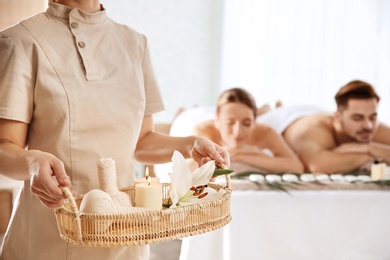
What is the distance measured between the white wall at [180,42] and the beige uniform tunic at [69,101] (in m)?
→ 3.77

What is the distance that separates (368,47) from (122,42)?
147 inches

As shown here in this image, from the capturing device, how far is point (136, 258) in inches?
42.2

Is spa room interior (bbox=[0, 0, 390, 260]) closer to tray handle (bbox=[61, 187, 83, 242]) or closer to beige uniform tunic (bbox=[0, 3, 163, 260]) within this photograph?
beige uniform tunic (bbox=[0, 3, 163, 260])

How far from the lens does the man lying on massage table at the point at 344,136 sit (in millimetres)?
2914

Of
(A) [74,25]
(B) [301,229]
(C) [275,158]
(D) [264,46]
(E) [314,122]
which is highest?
(A) [74,25]

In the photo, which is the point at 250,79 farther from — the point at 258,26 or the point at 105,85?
the point at 105,85

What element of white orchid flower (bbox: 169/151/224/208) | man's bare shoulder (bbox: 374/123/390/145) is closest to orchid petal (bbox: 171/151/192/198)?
white orchid flower (bbox: 169/151/224/208)

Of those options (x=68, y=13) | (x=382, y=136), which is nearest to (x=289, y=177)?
(x=382, y=136)

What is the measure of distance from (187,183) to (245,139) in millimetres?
Result: 2139

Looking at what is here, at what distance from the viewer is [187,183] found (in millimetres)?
928

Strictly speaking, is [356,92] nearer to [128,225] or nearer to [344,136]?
[344,136]

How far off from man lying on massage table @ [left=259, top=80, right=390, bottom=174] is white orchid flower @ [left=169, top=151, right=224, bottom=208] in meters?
2.02

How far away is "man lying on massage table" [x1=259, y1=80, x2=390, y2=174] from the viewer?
9.56 ft

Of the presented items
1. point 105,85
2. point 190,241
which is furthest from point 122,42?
point 190,241
